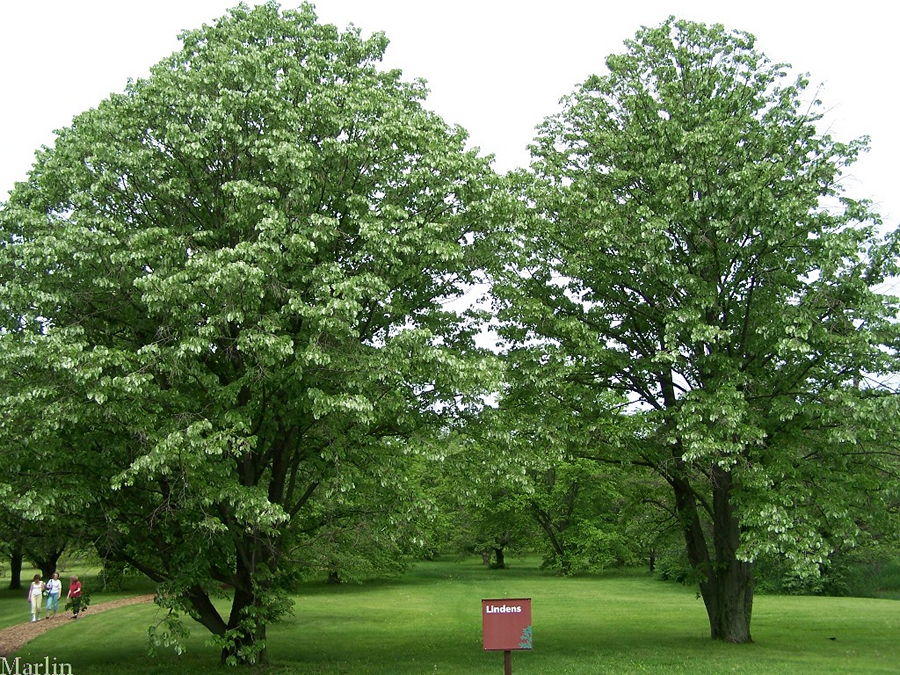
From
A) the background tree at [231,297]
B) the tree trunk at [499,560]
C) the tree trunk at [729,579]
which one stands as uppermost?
the background tree at [231,297]

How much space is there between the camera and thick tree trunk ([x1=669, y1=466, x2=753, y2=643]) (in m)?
21.1

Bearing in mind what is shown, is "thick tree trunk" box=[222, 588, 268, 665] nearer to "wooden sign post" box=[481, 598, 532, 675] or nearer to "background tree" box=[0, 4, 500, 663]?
"background tree" box=[0, 4, 500, 663]

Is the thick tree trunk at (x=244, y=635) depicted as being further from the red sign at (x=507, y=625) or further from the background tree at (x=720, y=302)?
the background tree at (x=720, y=302)

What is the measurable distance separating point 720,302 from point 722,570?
7.57m

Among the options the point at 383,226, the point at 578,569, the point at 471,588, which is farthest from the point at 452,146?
the point at 578,569

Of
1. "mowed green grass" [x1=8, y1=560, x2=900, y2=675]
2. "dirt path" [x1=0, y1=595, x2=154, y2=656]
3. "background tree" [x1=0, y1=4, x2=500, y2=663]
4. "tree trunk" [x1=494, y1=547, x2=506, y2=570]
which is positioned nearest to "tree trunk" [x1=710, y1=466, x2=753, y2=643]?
"mowed green grass" [x1=8, y1=560, x2=900, y2=675]

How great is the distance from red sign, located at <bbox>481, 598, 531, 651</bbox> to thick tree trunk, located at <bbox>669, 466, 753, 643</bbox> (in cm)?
898

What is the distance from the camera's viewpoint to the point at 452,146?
17.7 meters

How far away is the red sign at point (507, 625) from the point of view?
13.0 metres

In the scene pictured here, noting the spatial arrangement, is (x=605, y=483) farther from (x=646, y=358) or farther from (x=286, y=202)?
(x=286, y=202)

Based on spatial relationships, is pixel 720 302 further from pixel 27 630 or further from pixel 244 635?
pixel 27 630

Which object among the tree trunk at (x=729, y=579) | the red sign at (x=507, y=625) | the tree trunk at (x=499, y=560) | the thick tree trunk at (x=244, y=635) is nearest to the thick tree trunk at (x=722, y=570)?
the tree trunk at (x=729, y=579)

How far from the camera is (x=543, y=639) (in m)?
23.7

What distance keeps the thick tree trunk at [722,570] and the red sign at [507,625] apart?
8975 mm
